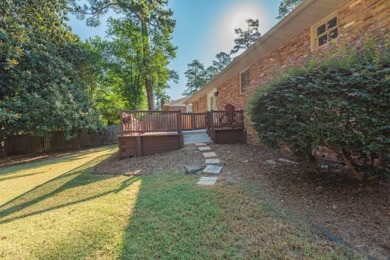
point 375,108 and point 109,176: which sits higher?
point 375,108

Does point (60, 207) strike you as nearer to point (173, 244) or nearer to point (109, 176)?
point (109, 176)

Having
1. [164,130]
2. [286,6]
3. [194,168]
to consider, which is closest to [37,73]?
[164,130]

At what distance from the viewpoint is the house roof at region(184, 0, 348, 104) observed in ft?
15.5

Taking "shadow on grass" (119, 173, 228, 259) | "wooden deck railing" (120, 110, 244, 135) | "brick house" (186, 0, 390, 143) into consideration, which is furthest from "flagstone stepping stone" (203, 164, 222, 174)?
"wooden deck railing" (120, 110, 244, 135)

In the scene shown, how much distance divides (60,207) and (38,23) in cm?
1094

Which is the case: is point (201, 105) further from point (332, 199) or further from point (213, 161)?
point (332, 199)

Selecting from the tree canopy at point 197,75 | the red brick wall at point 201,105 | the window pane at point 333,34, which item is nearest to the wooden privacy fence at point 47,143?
the red brick wall at point 201,105

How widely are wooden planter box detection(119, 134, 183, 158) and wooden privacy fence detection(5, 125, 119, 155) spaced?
8557mm

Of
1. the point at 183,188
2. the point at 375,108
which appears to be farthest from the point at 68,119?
the point at 375,108

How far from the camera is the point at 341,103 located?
265 cm

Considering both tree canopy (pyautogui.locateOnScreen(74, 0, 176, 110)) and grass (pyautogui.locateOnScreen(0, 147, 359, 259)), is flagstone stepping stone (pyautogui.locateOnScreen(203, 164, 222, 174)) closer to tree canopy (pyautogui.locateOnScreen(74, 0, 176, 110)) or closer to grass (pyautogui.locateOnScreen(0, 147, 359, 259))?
grass (pyautogui.locateOnScreen(0, 147, 359, 259))

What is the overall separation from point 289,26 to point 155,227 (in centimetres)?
601

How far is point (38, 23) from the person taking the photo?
10289mm

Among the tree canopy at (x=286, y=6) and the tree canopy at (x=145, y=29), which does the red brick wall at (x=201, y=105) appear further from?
the tree canopy at (x=286, y=6)
